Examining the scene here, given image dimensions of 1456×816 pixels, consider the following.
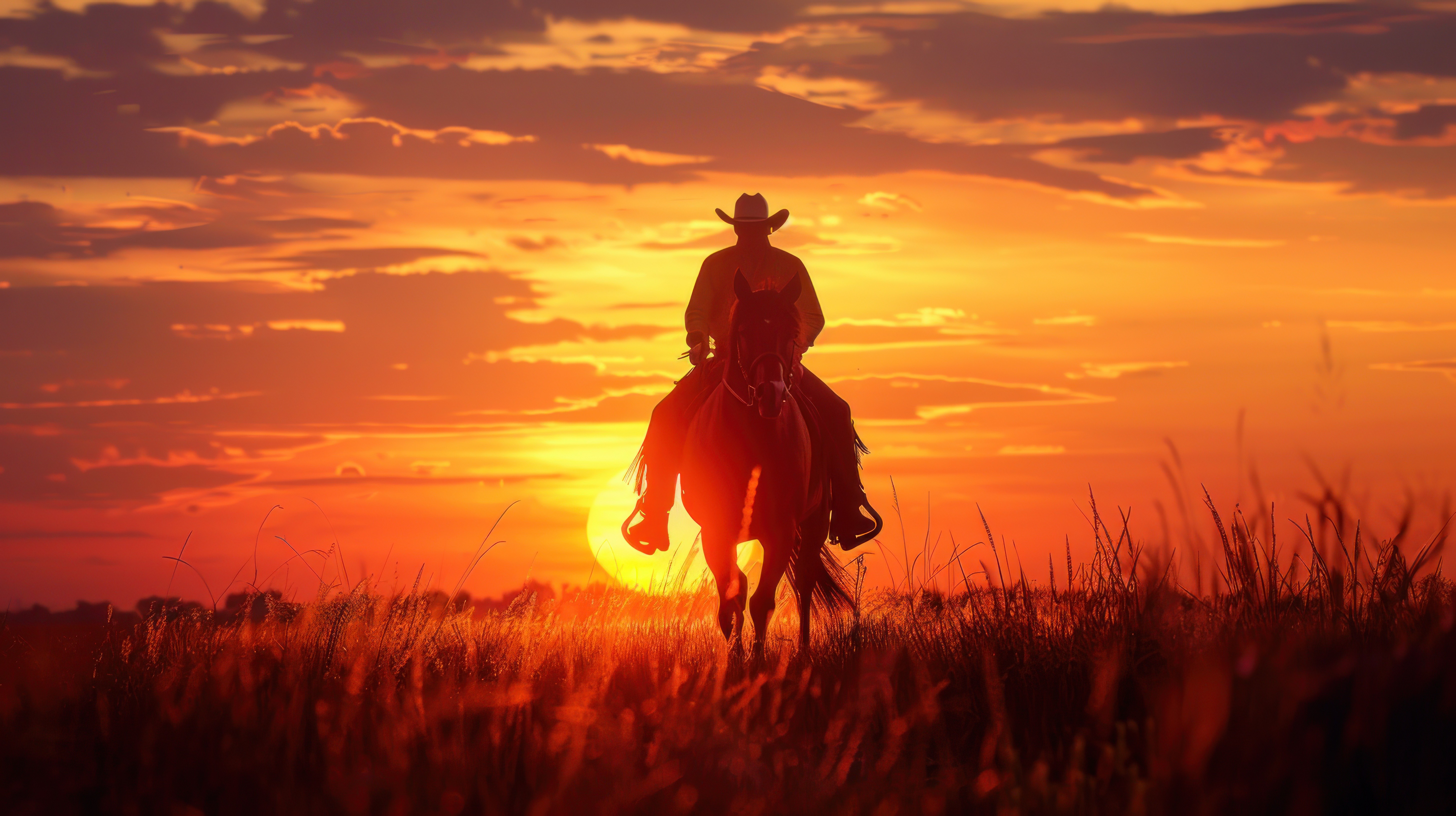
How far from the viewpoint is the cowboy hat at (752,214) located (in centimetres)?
967

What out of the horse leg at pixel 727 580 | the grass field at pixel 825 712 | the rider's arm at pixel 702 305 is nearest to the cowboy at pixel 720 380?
the rider's arm at pixel 702 305

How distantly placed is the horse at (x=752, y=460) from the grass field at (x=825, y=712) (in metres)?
0.89

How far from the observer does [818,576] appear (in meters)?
9.44

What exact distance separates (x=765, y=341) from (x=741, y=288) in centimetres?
41

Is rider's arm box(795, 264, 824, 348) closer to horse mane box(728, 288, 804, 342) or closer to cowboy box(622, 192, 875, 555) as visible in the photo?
cowboy box(622, 192, 875, 555)

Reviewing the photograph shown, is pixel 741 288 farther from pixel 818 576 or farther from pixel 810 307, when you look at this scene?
pixel 818 576

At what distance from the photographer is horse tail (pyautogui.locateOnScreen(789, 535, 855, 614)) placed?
9.37m

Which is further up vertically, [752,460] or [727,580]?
[752,460]

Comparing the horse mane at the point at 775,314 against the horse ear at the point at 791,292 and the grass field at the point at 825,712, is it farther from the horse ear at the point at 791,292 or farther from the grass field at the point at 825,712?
the grass field at the point at 825,712

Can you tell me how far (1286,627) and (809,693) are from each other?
88.8 inches

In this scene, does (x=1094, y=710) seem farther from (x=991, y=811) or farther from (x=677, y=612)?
(x=677, y=612)

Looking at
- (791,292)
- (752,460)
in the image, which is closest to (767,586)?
(752,460)

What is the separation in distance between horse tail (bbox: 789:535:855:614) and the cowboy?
2.25 ft

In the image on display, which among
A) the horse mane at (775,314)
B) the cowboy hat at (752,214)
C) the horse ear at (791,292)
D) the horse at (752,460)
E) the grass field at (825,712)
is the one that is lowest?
the grass field at (825,712)
